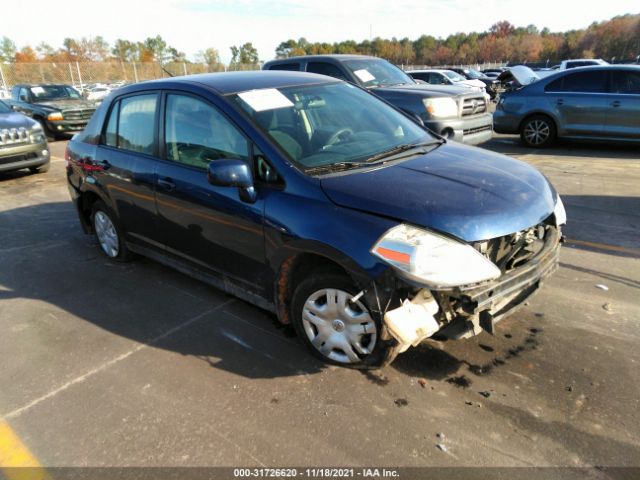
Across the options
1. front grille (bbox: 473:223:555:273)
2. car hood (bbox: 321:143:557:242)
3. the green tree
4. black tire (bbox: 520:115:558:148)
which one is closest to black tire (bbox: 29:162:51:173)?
car hood (bbox: 321:143:557:242)

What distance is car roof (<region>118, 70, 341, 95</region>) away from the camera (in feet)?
11.6

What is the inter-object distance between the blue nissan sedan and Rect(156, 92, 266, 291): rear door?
0.04ft

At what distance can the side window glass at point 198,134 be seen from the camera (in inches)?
130

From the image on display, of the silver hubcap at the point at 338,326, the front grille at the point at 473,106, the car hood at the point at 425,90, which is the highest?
the car hood at the point at 425,90

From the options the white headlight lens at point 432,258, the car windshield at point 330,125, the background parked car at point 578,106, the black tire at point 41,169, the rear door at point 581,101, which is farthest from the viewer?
the black tire at point 41,169

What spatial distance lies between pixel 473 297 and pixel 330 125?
68.4 inches

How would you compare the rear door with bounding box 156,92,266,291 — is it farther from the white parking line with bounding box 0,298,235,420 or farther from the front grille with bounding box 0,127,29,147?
the front grille with bounding box 0,127,29,147

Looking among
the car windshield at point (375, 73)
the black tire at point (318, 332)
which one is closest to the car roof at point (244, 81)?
the black tire at point (318, 332)

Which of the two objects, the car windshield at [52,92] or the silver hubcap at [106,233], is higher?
the car windshield at [52,92]

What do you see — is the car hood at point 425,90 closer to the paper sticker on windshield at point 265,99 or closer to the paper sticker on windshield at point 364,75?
the paper sticker on windshield at point 364,75

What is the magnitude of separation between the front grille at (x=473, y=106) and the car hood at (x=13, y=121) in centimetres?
822

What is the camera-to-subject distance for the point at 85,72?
1268 inches

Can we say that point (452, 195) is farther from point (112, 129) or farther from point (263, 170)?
point (112, 129)

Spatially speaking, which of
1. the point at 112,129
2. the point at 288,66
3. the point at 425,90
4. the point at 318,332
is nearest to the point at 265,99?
the point at 318,332
